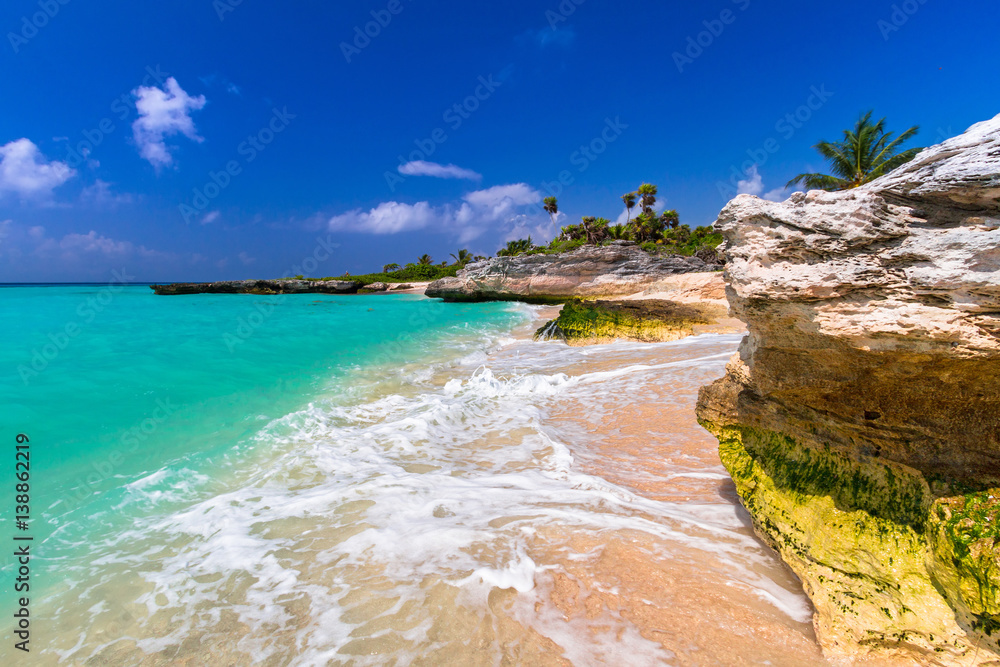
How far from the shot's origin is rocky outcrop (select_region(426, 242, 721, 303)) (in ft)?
119

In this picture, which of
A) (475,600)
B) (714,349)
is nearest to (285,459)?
(475,600)

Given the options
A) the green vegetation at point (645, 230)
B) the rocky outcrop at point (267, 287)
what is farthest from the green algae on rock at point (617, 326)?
the rocky outcrop at point (267, 287)

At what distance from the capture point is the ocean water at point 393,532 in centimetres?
248

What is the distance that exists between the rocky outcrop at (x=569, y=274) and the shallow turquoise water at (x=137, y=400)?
957 inches

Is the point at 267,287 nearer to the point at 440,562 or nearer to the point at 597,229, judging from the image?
the point at 597,229

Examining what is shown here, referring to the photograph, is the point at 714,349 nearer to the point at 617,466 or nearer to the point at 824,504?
the point at 617,466

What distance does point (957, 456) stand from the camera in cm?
217

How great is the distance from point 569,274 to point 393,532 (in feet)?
122

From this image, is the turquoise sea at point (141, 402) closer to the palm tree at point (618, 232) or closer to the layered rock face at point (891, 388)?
the layered rock face at point (891, 388)

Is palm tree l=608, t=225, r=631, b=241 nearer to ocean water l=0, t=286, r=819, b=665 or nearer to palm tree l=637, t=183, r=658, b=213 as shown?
palm tree l=637, t=183, r=658, b=213

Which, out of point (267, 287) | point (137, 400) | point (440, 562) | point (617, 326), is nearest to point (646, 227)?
point (617, 326)

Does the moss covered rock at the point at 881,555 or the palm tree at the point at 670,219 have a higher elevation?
the palm tree at the point at 670,219

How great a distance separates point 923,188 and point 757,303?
919 millimetres

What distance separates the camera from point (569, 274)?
128ft
